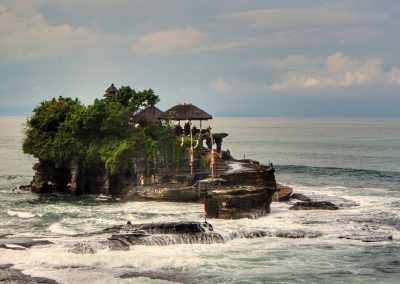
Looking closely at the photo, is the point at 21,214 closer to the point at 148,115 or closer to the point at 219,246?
the point at 148,115

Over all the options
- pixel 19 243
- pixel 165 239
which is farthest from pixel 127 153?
pixel 19 243

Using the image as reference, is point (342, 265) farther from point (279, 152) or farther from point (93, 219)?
point (279, 152)

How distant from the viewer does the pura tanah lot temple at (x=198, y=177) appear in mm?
43719

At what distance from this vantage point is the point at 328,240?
122ft

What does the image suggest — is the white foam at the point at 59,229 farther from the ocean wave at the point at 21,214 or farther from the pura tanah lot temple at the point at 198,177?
the pura tanah lot temple at the point at 198,177

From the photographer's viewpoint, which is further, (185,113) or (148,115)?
(148,115)

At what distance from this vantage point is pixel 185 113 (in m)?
57.0

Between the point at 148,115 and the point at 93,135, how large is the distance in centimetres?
627

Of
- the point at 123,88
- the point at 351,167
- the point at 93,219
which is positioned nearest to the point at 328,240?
the point at 93,219

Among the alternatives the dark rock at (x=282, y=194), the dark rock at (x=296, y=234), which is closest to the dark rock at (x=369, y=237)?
the dark rock at (x=296, y=234)

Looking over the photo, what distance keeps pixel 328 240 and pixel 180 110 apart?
24534mm

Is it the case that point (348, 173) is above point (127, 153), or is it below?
below

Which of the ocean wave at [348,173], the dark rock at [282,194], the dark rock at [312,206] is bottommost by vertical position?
the dark rock at [312,206]

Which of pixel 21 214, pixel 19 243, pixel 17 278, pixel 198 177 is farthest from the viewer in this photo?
pixel 198 177
